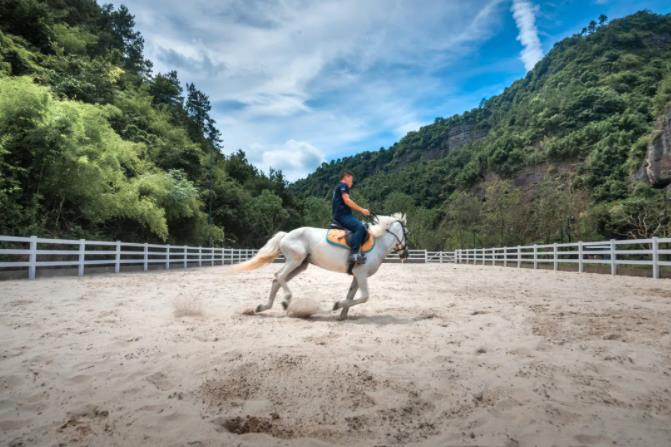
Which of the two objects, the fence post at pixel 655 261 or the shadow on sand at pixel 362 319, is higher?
the fence post at pixel 655 261

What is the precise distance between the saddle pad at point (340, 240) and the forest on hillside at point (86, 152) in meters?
11.0

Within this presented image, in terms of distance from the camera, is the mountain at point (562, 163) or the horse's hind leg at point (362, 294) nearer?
the horse's hind leg at point (362, 294)

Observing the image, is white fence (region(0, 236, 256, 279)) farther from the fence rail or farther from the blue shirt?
the blue shirt

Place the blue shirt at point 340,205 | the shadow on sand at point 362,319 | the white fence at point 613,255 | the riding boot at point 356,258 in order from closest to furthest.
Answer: the shadow on sand at point 362,319, the riding boot at point 356,258, the blue shirt at point 340,205, the white fence at point 613,255

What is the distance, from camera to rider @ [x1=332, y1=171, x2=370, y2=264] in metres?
5.60

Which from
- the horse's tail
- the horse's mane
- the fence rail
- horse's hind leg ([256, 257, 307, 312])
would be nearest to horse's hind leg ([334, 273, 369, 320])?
the horse's mane

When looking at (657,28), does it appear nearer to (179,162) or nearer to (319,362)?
(179,162)

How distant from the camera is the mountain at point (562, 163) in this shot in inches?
1210

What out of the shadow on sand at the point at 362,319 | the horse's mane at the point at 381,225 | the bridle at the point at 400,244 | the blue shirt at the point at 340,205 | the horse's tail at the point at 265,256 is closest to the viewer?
the shadow on sand at the point at 362,319

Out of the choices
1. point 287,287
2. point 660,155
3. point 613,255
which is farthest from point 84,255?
point 660,155

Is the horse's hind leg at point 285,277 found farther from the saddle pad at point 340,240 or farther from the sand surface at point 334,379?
the saddle pad at point 340,240

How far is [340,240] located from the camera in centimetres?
566

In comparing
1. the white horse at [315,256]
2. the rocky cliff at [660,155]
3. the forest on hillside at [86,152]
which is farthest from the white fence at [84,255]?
the rocky cliff at [660,155]

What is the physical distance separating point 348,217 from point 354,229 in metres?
0.21
